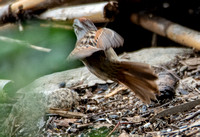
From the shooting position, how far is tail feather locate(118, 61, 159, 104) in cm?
237

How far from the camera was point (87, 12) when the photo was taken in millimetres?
3869

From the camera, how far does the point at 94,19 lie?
12.3 feet

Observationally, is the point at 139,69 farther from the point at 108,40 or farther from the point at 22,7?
Answer: the point at 22,7

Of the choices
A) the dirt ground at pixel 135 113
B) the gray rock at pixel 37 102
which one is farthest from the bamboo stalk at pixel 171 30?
the gray rock at pixel 37 102

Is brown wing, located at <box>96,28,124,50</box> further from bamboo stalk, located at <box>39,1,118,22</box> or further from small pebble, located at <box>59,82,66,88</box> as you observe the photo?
bamboo stalk, located at <box>39,1,118,22</box>

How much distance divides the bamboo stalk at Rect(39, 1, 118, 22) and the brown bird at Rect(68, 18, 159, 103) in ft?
3.37

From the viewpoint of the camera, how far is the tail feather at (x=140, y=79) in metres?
2.37

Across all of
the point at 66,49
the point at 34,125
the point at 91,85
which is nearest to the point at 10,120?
the point at 34,125

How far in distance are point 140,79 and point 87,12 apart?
1.66 metres

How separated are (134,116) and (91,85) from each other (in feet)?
Answer: 2.60

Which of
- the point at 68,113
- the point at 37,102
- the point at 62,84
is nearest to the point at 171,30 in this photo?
the point at 62,84

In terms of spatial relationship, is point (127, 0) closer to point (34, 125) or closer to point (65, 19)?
point (65, 19)

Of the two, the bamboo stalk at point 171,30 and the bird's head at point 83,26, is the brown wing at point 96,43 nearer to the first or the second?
the bird's head at point 83,26

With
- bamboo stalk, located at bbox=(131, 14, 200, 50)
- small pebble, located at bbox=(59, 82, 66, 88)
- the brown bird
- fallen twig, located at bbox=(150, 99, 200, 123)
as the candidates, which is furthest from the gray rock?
bamboo stalk, located at bbox=(131, 14, 200, 50)
